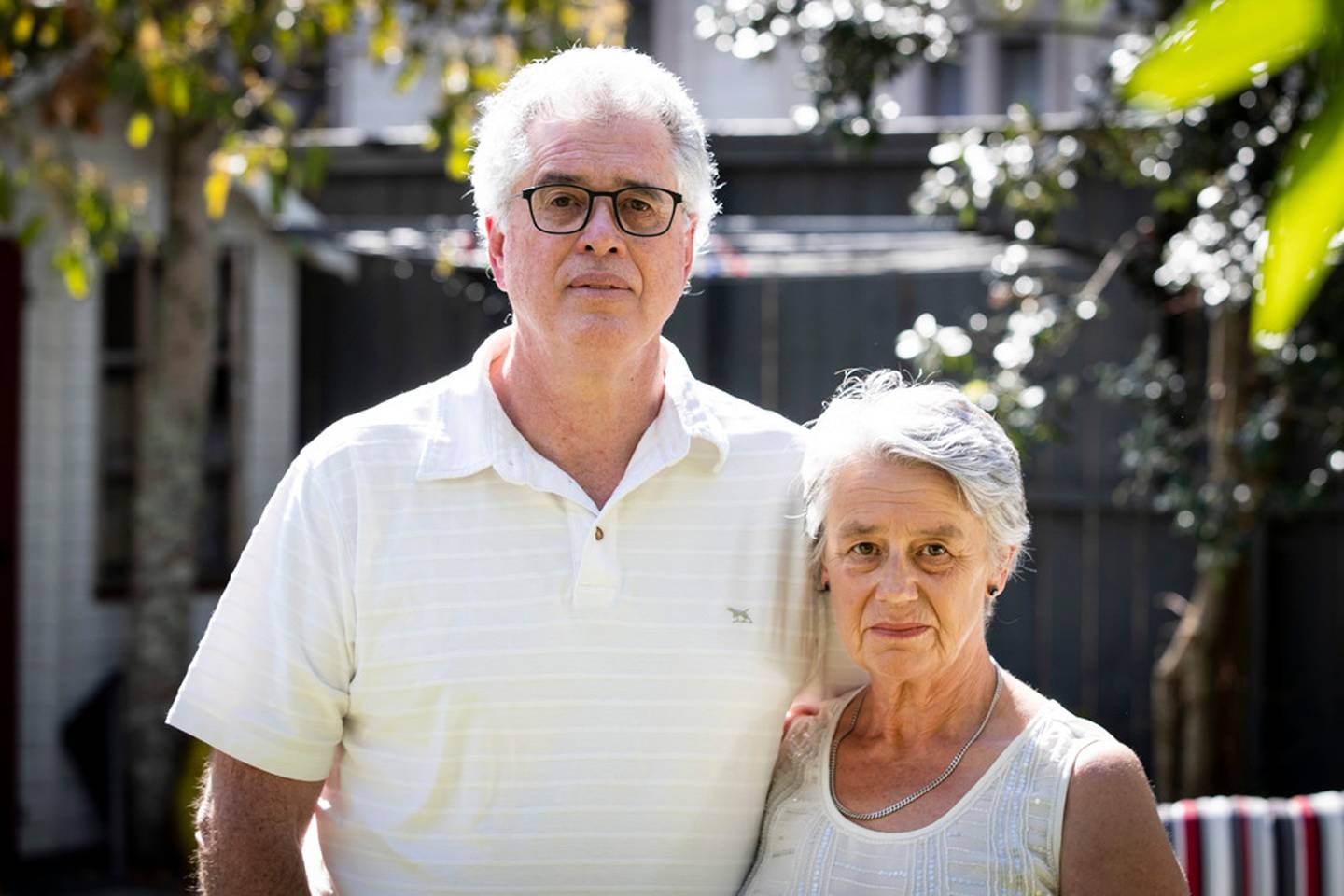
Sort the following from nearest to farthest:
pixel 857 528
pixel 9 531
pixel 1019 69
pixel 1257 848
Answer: pixel 857 528 → pixel 1257 848 → pixel 9 531 → pixel 1019 69

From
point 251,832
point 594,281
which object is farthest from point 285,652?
point 594,281

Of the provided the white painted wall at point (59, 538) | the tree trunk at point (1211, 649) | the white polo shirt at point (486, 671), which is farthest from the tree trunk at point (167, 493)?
the white polo shirt at point (486, 671)

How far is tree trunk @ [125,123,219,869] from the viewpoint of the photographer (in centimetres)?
595

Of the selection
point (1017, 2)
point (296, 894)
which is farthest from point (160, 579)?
point (1017, 2)

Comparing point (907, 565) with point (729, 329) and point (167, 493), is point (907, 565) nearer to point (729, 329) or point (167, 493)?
point (167, 493)

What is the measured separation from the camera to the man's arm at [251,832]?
1.93 m

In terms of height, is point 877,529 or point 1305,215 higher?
point 1305,215

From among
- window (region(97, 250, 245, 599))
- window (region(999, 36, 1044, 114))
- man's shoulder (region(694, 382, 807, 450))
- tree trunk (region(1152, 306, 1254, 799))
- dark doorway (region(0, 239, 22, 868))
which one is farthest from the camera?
window (region(999, 36, 1044, 114))

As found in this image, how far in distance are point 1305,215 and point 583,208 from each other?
5.55 ft

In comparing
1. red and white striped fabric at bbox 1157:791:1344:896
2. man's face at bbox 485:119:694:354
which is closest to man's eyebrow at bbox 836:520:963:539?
man's face at bbox 485:119:694:354

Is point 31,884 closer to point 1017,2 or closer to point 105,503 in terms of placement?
point 105,503

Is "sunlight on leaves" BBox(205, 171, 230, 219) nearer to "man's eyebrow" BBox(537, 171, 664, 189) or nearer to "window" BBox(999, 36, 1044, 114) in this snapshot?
"man's eyebrow" BBox(537, 171, 664, 189)

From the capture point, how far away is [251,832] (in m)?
1.94

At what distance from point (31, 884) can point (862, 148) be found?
4.17 metres
